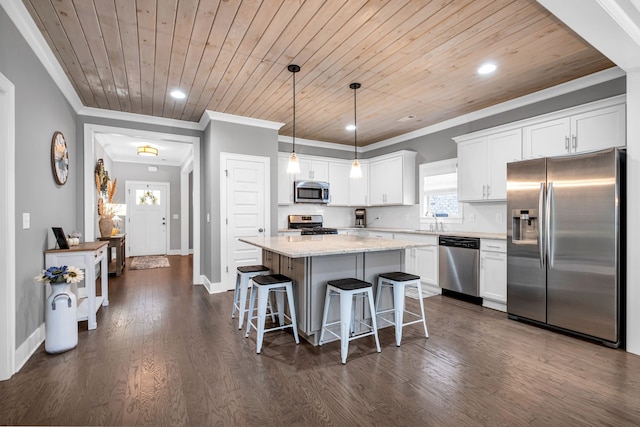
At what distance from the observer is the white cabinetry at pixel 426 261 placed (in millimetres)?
4586

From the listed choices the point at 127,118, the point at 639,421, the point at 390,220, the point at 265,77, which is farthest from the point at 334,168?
the point at 639,421

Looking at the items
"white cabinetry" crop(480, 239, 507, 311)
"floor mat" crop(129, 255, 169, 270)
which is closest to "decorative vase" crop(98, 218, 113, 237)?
"floor mat" crop(129, 255, 169, 270)

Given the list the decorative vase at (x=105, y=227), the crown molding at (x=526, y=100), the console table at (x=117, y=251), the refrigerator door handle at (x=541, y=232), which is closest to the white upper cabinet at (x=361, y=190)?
the crown molding at (x=526, y=100)

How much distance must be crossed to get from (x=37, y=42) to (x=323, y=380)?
3.54 meters

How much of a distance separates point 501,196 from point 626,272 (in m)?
1.53

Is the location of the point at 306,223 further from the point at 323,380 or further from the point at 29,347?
the point at 29,347

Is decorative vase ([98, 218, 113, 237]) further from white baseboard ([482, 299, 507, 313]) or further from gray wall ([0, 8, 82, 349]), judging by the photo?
white baseboard ([482, 299, 507, 313])

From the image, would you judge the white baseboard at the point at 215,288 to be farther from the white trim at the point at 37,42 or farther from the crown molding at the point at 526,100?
the crown molding at the point at 526,100

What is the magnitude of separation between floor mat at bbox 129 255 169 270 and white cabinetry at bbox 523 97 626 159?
703cm

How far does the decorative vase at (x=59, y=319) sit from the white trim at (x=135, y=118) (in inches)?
113

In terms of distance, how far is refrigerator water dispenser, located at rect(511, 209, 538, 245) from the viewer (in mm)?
3252

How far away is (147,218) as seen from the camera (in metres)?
8.79

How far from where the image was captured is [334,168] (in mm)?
6352

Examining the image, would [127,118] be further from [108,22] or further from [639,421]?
[639,421]
